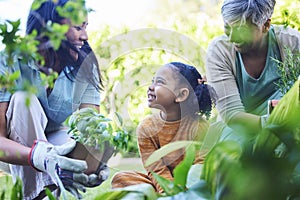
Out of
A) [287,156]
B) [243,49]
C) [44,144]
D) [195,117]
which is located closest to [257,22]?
[243,49]

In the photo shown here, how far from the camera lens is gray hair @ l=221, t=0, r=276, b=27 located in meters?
2.31

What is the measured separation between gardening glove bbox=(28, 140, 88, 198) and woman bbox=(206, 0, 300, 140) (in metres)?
0.59

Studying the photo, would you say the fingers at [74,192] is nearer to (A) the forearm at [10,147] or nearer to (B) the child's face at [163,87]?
(A) the forearm at [10,147]

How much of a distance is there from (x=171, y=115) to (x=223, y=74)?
27 centimetres

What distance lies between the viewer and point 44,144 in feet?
7.54

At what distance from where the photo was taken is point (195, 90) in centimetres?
226

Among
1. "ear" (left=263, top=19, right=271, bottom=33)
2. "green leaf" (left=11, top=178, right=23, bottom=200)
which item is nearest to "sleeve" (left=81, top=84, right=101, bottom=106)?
"ear" (left=263, top=19, right=271, bottom=33)

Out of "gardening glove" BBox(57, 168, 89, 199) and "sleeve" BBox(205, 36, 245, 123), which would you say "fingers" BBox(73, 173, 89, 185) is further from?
"sleeve" BBox(205, 36, 245, 123)

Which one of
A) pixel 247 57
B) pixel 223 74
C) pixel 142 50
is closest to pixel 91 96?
pixel 142 50

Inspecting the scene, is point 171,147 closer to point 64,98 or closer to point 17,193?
point 17,193

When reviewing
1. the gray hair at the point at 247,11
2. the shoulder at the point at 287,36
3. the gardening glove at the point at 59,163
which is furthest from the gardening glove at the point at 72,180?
the shoulder at the point at 287,36

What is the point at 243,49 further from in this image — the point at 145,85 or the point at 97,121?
the point at 97,121

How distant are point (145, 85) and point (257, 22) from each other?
1.64 ft

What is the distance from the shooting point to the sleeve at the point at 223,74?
2.33 metres
